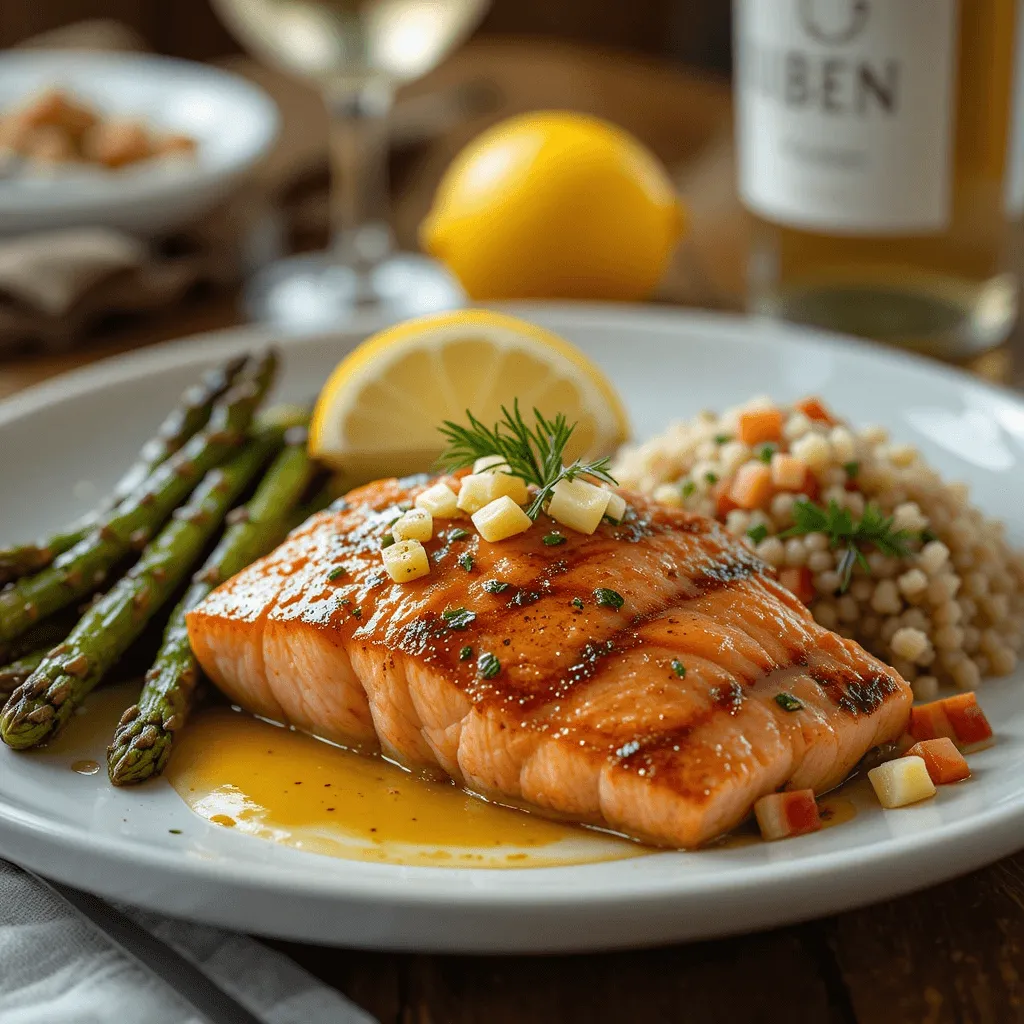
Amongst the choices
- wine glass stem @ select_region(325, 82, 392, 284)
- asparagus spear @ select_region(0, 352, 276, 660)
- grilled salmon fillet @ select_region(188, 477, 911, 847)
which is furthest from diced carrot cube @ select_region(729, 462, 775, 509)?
wine glass stem @ select_region(325, 82, 392, 284)

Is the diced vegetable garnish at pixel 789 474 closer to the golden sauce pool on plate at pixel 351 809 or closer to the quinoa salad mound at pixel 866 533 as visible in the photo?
the quinoa salad mound at pixel 866 533

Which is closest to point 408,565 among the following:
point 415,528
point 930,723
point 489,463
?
point 415,528

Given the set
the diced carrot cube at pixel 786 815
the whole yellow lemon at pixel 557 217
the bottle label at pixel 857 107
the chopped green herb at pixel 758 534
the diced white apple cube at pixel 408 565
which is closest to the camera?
the diced carrot cube at pixel 786 815

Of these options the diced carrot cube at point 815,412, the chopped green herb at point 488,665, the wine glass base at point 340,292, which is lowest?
the wine glass base at point 340,292

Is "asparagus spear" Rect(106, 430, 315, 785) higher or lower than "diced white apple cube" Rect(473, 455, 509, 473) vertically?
lower

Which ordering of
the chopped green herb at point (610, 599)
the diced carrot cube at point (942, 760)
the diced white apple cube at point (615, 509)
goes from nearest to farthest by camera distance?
the diced carrot cube at point (942, 760) < the chopped green herb at point (610, 599) < the diced white apple cube at point (615, 509)

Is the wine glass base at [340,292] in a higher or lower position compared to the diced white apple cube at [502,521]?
lower

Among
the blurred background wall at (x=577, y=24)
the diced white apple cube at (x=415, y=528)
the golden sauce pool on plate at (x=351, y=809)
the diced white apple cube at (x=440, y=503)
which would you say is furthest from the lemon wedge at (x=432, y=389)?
the blurred background wall at (x=577, y=24)

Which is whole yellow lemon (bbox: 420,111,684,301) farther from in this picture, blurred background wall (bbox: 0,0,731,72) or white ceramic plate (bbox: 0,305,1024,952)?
blurred background wall (bbox: 0,0,731,72)
